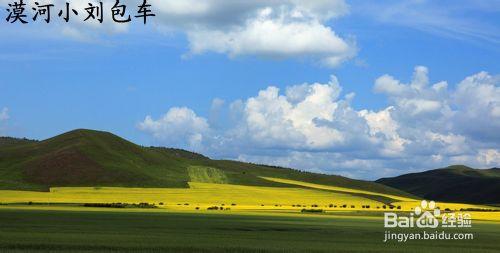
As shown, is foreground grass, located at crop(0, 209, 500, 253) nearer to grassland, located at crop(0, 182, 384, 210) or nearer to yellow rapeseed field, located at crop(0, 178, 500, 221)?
yellow rapeseed field, located at crop(0, 178, 500, 221)

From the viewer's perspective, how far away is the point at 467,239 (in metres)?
64.1

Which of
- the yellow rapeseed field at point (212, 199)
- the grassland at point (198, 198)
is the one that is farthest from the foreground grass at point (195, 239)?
the grassland at point (198, 198)

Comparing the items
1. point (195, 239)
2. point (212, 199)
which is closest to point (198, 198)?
point (212, 199)

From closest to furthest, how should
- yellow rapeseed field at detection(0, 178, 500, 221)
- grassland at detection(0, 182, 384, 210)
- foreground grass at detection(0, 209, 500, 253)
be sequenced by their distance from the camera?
foreground grass at detection(0, 209, 500, 253)
yellow rapeseed field at detection(0, 178, 500, 221)
grassland at detection(0, 182, 384, 210)

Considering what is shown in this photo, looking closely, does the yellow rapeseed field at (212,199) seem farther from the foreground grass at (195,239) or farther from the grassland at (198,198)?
the foreground grass at (195,239)

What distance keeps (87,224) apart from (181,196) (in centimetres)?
10100

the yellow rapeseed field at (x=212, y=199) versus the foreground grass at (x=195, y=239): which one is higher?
the yellow rapeseed field at (x=212, y=199)

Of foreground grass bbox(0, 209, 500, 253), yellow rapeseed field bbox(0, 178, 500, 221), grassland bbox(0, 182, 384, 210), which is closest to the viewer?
foreground grass bbox(0, 209, 500, 253)

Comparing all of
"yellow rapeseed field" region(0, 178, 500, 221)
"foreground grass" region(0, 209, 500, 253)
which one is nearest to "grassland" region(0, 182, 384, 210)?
"yellow rapeseed field" region(0, 178, 500, 221)

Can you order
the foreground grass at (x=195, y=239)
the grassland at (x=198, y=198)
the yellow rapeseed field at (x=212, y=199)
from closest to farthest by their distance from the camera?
the foreground grass at (x=195, y=239)
the yellow rapeseed field at (x=212, y=199)
the grassland at (x=198, y=198)

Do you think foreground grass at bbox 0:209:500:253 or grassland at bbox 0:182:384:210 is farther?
grassland at bbox 0:182:384:210

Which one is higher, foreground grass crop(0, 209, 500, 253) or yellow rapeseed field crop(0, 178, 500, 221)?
yellow rapeseed field crop(0, 178, 500, 221)

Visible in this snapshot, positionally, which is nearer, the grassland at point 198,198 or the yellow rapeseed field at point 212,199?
the yellow rapeseed field at point 212,199

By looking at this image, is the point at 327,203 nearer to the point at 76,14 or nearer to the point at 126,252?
the point at 76,14
